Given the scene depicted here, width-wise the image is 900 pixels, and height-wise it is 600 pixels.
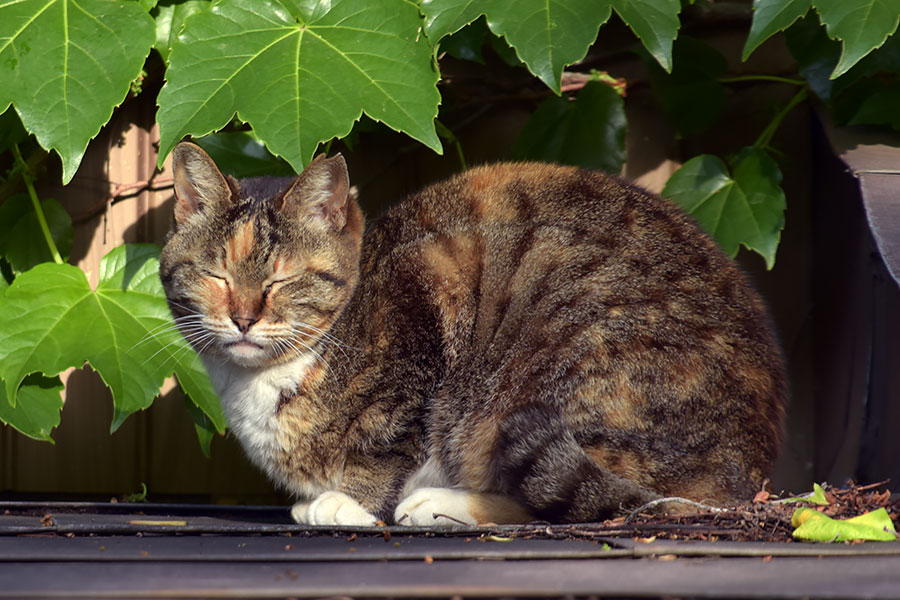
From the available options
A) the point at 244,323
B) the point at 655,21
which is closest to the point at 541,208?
the point at 655,21

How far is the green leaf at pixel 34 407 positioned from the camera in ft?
7.83

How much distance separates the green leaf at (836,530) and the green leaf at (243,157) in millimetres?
1782

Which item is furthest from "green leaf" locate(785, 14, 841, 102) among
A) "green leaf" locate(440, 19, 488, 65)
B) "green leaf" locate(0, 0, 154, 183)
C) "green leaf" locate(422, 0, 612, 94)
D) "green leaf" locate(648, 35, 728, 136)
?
"green leaf" locate(0, 0, 154, 183)

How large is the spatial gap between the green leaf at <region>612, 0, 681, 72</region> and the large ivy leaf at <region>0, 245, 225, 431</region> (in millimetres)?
1359

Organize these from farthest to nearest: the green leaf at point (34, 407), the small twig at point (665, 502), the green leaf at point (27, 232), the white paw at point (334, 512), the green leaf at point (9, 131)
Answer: the green leaf at point (27, 232) < the green leaf at point (9, 131) < the green leaf at point (34, 407) < the white paw at point (334, 512) < the small twig at point (665, 502)

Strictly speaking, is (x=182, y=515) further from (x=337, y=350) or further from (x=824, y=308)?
(x=824, y=308)

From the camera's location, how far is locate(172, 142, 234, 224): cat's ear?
220 cm

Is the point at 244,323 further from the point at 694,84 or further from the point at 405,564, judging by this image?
the point at 694,84

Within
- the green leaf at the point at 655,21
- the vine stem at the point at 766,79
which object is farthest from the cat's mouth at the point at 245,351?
the vine stem at the point at 766,79

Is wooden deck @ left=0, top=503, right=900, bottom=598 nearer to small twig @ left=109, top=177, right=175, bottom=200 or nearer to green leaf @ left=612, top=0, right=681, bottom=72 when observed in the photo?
green leaf @ left=612, top=0, right=681, bottom=72

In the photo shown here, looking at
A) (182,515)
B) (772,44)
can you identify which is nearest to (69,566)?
(182,515)

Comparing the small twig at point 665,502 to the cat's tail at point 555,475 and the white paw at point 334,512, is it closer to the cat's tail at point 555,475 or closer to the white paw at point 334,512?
the cat's tail at point 555,475

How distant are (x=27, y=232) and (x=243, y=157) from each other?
2.30 ft

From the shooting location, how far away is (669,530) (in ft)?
5.18
